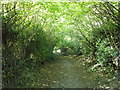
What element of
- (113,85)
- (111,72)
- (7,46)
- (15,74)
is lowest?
(111,72)

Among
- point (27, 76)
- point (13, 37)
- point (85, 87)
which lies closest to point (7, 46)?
point (13, 37)

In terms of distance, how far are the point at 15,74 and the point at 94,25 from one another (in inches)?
215

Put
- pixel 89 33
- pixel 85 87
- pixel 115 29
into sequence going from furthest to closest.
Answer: pixel 89 33
pixel 115 29
pixel 85 87

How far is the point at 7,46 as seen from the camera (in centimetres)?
388

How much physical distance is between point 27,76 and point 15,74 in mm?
812

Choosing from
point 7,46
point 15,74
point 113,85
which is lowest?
point 113,85

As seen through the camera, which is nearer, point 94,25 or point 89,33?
point 94,25

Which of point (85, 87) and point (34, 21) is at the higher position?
point (34, 21)

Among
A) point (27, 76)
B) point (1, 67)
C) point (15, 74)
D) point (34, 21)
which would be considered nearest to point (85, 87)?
point (27, 76)

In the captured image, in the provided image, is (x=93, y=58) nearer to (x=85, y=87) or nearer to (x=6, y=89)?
(x=85, y=87)

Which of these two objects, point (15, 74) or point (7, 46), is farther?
point (15, 74)

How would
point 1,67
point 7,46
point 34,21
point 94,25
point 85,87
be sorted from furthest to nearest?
point 94,25
point 34,21
point 85,87
point 7,46
point 1,67

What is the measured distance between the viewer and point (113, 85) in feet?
14.9

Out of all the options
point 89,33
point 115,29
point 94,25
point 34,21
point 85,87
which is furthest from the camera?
point 89,33
